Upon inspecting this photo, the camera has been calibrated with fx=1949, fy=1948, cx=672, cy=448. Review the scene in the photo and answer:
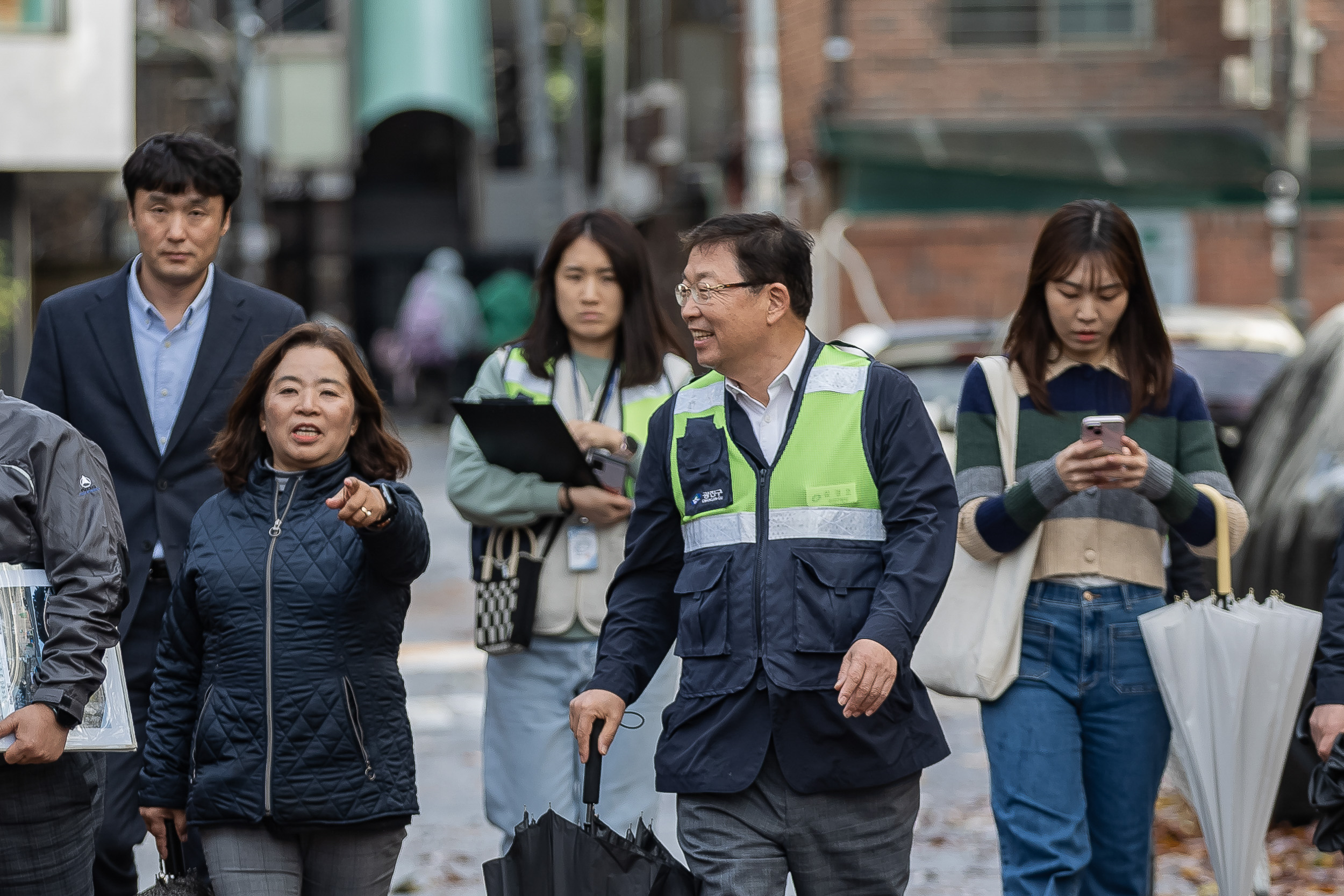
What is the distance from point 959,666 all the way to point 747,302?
4.00 feet

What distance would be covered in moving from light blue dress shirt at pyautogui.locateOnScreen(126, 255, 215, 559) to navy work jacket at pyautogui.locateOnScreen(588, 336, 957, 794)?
1711 mm

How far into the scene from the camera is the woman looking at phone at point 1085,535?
4.76 meters

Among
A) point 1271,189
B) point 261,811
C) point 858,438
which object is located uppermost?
point 1271,189

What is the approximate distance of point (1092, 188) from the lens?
71.9ft

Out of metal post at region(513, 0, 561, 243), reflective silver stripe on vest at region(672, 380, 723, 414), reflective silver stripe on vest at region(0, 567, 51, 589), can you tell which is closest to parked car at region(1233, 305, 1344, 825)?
reflective silver stripe on vest at region(672, 380, 723, 414)

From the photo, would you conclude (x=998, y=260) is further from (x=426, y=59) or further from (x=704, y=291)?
(x=704, y=291)

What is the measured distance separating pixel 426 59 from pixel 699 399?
→ 1222 inches

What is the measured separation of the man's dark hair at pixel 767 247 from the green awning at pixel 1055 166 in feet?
56.5

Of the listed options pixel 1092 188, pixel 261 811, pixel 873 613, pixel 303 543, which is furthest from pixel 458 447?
pixel 1092 188

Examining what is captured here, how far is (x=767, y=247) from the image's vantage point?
4.20m

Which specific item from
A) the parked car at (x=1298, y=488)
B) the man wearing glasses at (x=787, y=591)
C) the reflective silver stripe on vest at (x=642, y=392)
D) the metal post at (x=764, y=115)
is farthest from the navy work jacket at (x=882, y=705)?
the metal post at (x=764, y=115)

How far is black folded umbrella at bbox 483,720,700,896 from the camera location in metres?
3.80

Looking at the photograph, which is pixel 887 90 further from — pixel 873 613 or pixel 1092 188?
pixel 873 613

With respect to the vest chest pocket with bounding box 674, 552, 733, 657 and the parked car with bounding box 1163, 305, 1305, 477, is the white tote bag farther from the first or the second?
the parked car with bounding box 1163, 305, 1305, 477
